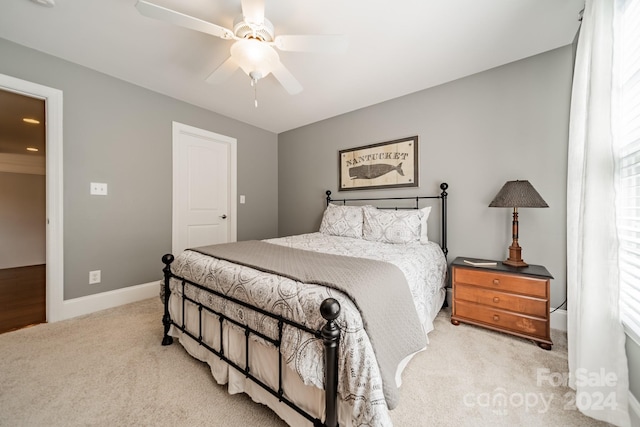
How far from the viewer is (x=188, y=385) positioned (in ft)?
4.78

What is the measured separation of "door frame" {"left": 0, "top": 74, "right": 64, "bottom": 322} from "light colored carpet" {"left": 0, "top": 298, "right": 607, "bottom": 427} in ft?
1.02

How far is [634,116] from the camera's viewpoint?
123cm

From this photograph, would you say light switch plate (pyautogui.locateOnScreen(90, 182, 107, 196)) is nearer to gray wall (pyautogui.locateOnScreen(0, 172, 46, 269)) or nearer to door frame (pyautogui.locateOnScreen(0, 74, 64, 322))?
door frame (pyautogui.locateOnScreen(0, 74, 64, 322))

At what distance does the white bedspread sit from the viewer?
905 millimetres

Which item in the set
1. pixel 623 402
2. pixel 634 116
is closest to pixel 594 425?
pixel 623 402

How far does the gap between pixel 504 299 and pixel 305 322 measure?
1.88 metres

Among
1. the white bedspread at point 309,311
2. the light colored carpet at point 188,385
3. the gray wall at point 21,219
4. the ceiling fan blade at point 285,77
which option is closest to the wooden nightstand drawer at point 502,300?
the light colored carpet at point 188,385

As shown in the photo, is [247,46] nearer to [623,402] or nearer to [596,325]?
[596,325]

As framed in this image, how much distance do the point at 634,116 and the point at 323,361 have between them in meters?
2.00

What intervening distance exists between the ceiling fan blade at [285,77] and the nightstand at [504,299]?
2.21 m

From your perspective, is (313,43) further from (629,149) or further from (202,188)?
(202,188)

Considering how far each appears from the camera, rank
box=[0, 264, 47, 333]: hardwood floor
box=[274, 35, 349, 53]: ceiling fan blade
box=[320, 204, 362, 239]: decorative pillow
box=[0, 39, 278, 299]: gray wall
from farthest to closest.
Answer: box=[320, 204, 362, 239]: decorative pillow < box=[0, 39, 278, 299]: gray wall < box=[0, 264, 47, 333]: hardwood floor < box=[274, 35, 349, 53]: ceiling fan blade

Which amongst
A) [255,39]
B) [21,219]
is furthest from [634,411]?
[21,219]

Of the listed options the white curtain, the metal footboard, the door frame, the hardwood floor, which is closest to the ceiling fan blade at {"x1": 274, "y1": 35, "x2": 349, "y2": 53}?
the white curtain
